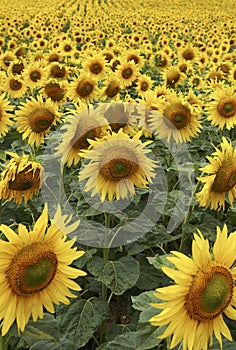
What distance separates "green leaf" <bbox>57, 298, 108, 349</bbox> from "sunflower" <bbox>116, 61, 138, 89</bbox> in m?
3.74

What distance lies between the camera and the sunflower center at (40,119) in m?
3.33

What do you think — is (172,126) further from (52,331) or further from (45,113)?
(52,331)

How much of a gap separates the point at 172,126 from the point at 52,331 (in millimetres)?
2302

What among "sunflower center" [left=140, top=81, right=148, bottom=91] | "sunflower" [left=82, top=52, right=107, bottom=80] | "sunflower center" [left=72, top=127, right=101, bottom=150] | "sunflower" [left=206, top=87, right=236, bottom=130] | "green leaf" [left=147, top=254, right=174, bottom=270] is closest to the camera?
"green leaf" [left=147, top=254, right=174, bottom=270]

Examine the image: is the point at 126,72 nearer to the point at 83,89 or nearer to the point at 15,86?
the point at 15,86

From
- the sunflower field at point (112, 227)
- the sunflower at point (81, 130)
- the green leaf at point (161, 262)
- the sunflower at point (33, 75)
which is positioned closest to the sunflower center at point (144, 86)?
the sunflower field at point (112, 227)

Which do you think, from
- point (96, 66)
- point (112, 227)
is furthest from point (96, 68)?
point (112, 227)

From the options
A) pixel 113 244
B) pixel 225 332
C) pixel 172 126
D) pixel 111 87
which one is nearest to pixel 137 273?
pixel 113 244

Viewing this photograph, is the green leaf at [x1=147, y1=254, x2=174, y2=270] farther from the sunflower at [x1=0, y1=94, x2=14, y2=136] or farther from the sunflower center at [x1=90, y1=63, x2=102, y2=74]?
the sunflower center at [x1=90, y1=63, x2=102, y2=74]

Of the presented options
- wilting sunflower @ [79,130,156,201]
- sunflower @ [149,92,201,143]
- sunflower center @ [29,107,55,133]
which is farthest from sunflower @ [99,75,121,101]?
wilting sunflower @ [79,130,156,201]

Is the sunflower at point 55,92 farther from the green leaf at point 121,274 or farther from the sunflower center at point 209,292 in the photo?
the sunflower center at point 209,292

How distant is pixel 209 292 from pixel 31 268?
56 cm

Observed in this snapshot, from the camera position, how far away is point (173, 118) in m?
3.79

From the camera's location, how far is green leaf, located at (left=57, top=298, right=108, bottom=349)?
2.39m
